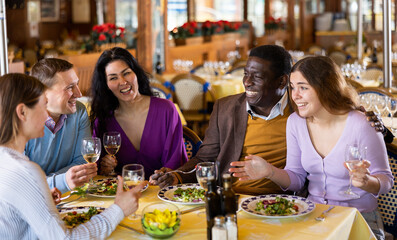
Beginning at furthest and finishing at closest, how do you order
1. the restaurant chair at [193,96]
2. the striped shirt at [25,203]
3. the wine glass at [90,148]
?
the restaurant chair at [193,96] → the wine glass at [90,148] → the striped shirt at [25,203]

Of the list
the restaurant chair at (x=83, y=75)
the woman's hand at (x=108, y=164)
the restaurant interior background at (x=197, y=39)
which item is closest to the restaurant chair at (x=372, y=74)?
the restaurant interior background at (x=197, y=39)

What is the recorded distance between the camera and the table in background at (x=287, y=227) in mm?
1893

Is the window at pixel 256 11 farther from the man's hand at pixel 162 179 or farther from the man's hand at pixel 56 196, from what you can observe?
the man's hand at pixel 56 196

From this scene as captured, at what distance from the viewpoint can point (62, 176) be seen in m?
2.38

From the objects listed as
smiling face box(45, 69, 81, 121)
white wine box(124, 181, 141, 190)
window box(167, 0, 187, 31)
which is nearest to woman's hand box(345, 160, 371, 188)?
white wine box(124, 181, 141, 190)

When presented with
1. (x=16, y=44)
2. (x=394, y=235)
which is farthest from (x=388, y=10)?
(x=16, y=44)

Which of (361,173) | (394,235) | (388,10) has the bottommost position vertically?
(394,235)

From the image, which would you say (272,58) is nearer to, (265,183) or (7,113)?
(265,183)

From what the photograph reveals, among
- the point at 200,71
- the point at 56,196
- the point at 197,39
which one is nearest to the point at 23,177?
the point at 56,196

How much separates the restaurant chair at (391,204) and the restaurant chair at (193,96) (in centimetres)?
386

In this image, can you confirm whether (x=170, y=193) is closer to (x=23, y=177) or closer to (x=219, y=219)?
(x=219, y=219)

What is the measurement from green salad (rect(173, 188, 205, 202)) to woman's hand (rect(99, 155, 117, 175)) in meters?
0.56

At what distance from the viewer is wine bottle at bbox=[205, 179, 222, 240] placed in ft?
5.89

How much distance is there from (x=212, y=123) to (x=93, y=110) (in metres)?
0.70
